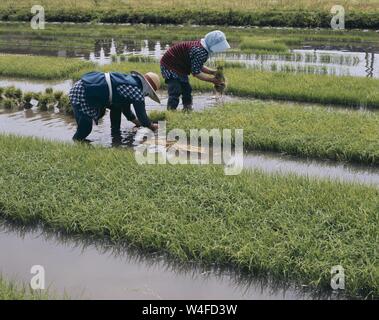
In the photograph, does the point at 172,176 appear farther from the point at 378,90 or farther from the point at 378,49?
the point at 378,49

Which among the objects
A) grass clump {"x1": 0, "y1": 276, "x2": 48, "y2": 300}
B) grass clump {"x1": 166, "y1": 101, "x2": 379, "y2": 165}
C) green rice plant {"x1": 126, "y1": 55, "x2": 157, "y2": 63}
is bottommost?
grass clump {"x1": 0, "y1": 276, "x2": 48, "y2": 300}

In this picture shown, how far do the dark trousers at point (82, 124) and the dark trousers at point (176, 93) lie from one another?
186 centimetres

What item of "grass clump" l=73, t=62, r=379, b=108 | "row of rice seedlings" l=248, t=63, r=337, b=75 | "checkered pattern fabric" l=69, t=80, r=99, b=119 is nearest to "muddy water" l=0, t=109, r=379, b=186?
"checkered pattern fabric" l=69, t=80, r=99, b=119

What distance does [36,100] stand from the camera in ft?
Result: 29.9

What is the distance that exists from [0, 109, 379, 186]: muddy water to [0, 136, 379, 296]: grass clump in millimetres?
745

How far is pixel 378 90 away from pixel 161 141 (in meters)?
4.26

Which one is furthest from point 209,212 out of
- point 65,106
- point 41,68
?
point 41,68

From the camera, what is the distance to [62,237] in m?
4.43

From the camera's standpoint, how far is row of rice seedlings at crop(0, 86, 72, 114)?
337 inches

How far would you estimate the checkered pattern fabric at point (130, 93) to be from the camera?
6238 millimetres

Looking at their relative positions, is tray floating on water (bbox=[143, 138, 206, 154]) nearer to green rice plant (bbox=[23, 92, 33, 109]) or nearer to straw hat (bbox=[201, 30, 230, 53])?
straw hat (bbox=[201, 30, 230, 53])

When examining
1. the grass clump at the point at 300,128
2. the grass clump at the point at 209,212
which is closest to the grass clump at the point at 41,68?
the grass clump at the point at 300,128
